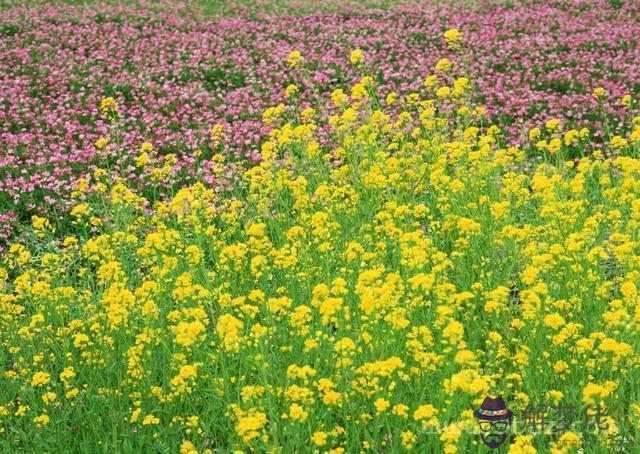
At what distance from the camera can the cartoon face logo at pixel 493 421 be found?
433 cm

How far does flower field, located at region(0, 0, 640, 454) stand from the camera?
15.5 feet

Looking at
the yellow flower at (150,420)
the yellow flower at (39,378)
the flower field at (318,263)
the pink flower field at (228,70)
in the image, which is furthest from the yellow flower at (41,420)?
the pink flower field at (228,70)

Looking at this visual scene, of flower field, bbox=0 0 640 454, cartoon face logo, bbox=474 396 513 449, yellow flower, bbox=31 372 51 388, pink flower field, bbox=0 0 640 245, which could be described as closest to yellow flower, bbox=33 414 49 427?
flower field, bbox=0 0 640 454

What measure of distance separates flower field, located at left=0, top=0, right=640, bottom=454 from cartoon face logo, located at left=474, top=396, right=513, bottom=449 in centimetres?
4

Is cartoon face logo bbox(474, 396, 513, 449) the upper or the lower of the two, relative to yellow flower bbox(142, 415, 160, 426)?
upper

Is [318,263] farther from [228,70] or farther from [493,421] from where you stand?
[228,70]

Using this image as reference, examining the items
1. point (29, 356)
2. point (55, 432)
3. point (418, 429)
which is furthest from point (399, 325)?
point (29, 356)

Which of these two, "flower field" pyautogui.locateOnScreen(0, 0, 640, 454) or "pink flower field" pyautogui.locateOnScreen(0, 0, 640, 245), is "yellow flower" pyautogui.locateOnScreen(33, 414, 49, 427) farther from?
"pink flower field" pyautogui.locateOnScreen(0, 0, 640, 245)

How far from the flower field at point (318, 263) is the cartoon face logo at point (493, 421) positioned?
0.04 m

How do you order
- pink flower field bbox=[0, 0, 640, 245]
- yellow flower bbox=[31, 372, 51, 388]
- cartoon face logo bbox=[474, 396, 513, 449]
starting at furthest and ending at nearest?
pink flower field bbox=[0, 0, 640, 245] < yellow flower bbox=[31, 372, 51, 388] < cartoon face logo bbox=[474, 396, 513, 449]

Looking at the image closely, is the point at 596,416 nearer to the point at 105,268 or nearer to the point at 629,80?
the point at 105,268

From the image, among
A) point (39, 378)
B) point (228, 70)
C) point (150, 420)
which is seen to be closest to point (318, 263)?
point (150, 420)

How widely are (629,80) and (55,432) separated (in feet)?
40.0

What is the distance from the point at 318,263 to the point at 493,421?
2.87 m
